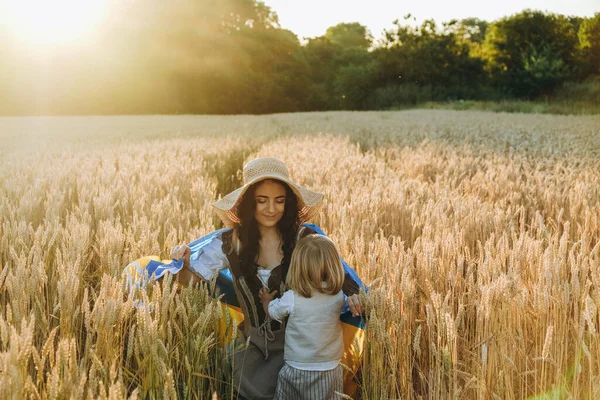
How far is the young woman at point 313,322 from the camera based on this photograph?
5.92ft

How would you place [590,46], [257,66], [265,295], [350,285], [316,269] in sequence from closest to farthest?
[316,269] < [350,285] < [265,295] < [590,46] < [257,66]

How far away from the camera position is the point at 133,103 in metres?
37.4

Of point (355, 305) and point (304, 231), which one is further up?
point (304, 231)

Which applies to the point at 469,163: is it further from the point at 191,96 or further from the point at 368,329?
the point at 191,96

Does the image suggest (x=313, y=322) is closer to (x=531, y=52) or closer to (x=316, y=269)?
(x=316, y=269)

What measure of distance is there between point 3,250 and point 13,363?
1.42 m

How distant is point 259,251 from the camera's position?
228 centimetres

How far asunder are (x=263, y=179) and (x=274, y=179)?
47 millimetres

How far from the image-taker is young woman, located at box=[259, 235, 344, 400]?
5.92 feet

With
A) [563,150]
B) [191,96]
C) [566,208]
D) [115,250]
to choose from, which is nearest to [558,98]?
[191,96]

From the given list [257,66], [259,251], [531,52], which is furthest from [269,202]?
[257,66]

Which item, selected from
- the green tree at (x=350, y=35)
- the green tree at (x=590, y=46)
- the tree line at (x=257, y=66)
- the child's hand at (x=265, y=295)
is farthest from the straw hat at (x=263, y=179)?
the green tree at (x=350, y=35)

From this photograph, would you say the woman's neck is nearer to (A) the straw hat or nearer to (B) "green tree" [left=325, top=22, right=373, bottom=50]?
(A) the straw hat

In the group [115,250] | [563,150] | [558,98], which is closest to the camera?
[115,250]
